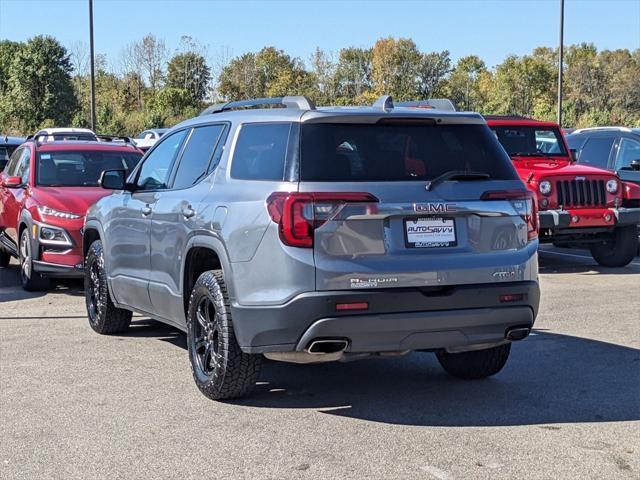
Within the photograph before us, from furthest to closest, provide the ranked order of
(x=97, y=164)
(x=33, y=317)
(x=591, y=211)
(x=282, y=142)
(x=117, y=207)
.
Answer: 1. (x=591, y=211)
2. (x=97, y=164)
3. (x=33, y=317)
4. (x=117, y=207)
5. (x=282, y=142)

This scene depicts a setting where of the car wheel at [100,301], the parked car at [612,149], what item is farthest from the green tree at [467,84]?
the car wheel at [100,301]

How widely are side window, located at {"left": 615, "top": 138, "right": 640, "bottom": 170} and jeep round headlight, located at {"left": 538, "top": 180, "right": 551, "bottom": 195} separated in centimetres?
322

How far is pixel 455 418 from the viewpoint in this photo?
5.66 m

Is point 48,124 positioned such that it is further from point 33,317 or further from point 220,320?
point 220,320

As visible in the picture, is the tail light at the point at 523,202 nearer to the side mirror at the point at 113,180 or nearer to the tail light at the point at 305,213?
the tail light at the point at 305,213

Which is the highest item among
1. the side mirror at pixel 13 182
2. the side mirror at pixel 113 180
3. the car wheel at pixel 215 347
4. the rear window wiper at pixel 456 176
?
the rear window wiper at pixel 456 176

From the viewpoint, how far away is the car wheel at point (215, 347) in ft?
18.8

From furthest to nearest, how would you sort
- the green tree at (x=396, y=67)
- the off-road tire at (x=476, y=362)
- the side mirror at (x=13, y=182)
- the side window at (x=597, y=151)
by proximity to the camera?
the green tree at (x=396, y=67) < the side window at (x=597, y=151) < the side mirror at (x=13, y=182) < the off-road tire at (x=476, y=362)

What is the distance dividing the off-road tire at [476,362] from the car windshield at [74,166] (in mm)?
6150

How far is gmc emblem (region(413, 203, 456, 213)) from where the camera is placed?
17.8 ft

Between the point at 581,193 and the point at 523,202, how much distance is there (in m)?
7.39

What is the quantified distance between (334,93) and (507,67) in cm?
2434

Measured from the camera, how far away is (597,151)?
1581 cm

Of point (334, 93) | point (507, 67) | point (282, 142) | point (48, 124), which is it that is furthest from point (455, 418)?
point (507, 67)
